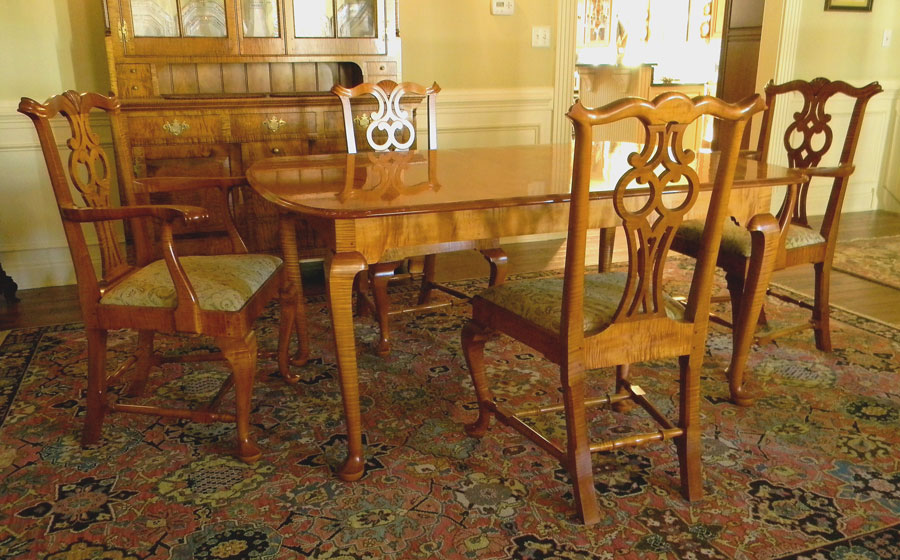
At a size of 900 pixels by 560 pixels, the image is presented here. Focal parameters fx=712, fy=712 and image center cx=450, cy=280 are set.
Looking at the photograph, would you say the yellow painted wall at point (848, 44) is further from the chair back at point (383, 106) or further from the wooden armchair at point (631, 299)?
the wooden armchair at point (631, 299)

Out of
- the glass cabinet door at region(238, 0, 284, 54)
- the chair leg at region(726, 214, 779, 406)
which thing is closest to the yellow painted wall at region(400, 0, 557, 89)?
the glass cabinet door at region(238, 0, 284, 54)

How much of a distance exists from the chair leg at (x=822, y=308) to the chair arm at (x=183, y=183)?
2.01m

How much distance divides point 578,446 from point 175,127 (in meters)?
2.27

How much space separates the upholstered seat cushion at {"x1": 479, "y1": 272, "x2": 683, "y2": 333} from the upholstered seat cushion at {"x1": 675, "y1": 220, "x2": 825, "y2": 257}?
0.64m

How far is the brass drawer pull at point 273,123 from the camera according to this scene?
10.4 ft

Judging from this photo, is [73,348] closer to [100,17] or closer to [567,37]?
[100,17]

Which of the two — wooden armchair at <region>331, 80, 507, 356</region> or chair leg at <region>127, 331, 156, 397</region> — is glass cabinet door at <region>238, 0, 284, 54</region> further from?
chair leg at <region>127, 331, 156, 397</region>

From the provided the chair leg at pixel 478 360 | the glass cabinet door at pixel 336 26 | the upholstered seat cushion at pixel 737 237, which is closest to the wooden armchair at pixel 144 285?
Result: the chair leg at pixel 478 360

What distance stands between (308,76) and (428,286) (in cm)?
139

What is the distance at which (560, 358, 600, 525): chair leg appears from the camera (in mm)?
1603

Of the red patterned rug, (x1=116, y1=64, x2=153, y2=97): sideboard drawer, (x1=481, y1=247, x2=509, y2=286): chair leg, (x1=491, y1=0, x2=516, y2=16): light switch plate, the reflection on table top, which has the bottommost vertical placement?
the red patterned rug

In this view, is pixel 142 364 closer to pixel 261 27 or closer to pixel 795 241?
pixel 261 27

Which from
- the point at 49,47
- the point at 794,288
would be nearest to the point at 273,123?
the point at 49,47

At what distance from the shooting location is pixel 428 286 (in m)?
2.95
